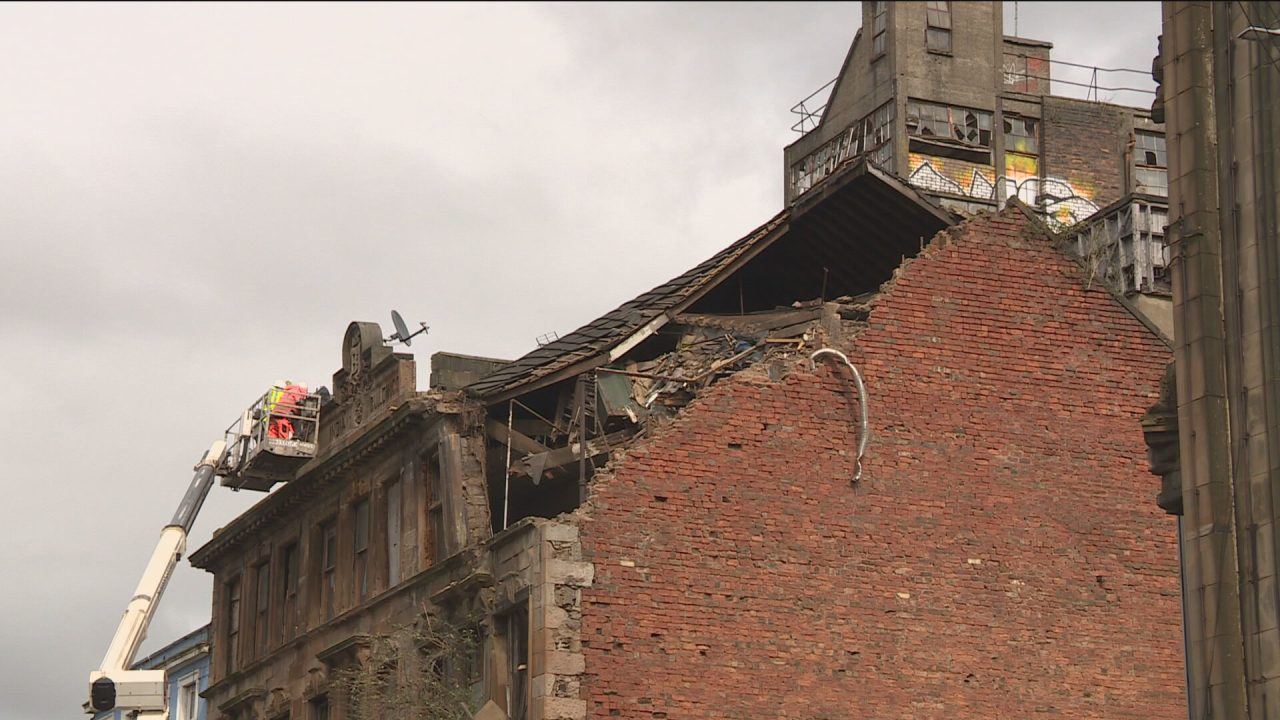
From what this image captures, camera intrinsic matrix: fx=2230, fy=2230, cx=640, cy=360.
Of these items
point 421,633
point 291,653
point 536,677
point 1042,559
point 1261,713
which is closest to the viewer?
point 1261,713

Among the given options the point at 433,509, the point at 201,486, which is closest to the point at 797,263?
the point at 433,509

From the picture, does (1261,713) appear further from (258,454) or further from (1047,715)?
(258,454)

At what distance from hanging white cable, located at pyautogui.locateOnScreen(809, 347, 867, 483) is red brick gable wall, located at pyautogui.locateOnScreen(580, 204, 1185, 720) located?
0.39 ft

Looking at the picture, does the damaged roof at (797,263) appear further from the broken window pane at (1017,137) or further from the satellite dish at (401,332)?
the broken window pane at (1017,137)

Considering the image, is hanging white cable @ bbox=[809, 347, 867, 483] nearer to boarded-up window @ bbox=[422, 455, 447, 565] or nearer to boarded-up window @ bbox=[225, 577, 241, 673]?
boarded-up window @ bbox=[422, 455, 447, 565]

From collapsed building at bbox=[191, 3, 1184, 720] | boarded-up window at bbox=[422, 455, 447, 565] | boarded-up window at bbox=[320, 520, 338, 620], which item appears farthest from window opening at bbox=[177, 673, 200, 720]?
boarded-up window at bbox=[422, 455, 447, 565]

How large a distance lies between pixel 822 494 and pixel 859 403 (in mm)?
1312

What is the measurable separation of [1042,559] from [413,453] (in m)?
9.81

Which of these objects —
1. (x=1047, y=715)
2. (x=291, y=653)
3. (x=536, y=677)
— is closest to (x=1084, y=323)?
(x=1047, y=715)

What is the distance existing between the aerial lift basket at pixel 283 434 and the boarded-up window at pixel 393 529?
183 inches

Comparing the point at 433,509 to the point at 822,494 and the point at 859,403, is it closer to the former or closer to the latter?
the point at 822,494

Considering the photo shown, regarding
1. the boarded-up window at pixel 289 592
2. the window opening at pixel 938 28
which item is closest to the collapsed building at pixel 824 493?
the boarded-up window at pixel 289 592

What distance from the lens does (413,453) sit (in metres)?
33.4

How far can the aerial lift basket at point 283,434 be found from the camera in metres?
39.0
